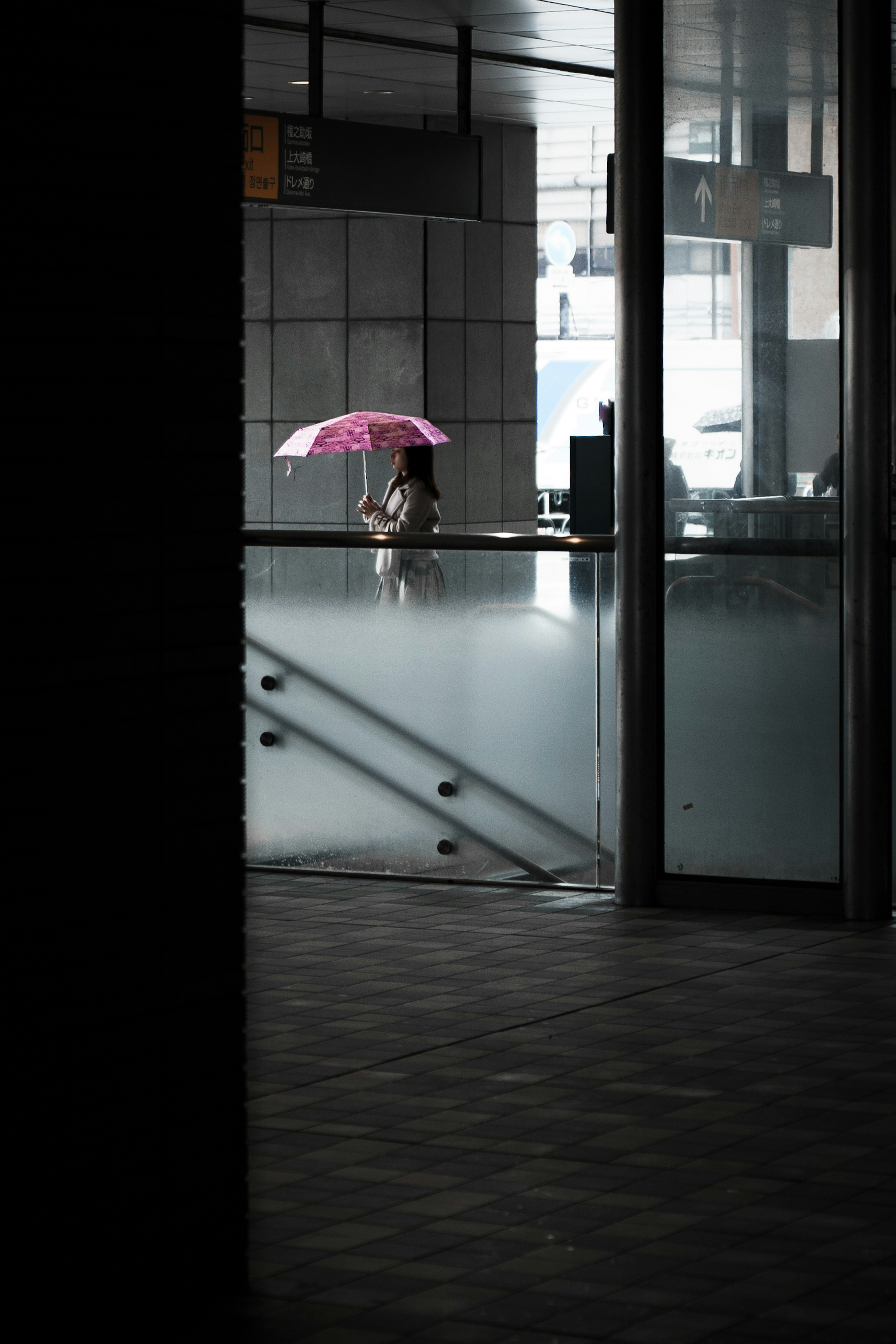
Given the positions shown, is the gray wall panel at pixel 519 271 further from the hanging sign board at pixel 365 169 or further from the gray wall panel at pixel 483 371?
the hanging sign board at pixel 365 169

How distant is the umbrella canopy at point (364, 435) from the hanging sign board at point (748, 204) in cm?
494

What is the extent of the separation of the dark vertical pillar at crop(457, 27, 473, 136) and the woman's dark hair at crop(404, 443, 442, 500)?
82.6 inches

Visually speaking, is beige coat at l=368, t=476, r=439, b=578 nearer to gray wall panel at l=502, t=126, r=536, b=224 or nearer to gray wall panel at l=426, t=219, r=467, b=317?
gray wall panel at l=426, t=219, r=467, b=317

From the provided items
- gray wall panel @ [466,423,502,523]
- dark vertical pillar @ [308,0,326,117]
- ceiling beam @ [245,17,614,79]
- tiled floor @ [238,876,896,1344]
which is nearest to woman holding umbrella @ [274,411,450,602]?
dark vertical pillar @ [308,0,326,117]

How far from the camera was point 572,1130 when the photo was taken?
16.7 ft

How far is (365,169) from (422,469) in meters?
1.74

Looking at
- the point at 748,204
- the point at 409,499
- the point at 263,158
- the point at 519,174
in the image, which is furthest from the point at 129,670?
the point at 519,174

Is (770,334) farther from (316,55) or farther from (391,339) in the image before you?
(391,339)

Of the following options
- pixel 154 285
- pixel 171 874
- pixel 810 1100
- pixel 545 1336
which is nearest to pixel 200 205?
pixel 154 285

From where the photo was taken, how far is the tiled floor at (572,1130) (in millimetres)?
3902

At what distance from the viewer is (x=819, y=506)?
25.8 ft

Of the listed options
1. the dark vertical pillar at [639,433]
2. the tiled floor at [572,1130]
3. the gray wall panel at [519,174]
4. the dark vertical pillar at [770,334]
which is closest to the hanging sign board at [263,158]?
the dark vertical pillar at [639,433]

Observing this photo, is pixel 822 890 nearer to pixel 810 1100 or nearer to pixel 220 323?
pixel 810 1100

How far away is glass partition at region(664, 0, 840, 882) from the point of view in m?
7.78
